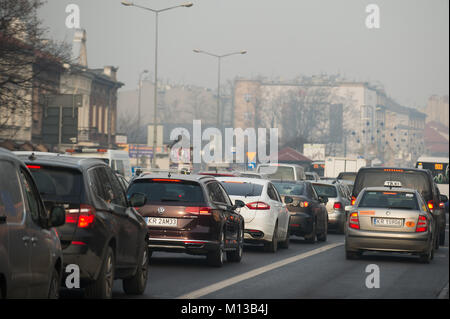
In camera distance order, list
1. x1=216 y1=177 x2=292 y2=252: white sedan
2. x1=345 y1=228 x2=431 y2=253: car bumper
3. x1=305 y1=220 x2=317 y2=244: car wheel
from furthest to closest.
→ x1=305 y1=220 x2=317 y2=244: car wheel, x1=216 y1=177 x2=292 y2=252: white sedan, x1=345 y1=228 x2=431 y2=253: car bumper

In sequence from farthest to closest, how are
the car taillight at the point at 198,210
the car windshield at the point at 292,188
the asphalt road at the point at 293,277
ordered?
the car windshield at the point at 292,188
the car taillight at the point at 198,210
the asphalt road at the point at 293,277

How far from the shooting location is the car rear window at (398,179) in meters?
25.3

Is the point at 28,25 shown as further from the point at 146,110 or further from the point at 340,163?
the point at 146,110

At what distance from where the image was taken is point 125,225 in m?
11.9

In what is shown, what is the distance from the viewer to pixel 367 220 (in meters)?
19.7

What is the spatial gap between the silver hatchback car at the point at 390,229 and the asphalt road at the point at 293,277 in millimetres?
323

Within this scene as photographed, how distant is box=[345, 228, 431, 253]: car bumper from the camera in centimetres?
1947

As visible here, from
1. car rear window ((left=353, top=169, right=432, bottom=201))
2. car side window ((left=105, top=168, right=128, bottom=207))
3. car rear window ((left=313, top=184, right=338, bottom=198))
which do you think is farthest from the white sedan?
car rear window ((left=313, top=184, right=338, bottom=198))

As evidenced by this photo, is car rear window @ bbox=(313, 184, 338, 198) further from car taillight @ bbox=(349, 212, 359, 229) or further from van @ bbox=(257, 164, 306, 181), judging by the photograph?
car taillight @ bbox=(349, 212, 359, 229)

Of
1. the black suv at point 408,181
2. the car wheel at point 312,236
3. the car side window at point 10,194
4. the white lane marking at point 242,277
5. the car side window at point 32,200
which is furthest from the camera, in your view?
the car wheel at point 312,236

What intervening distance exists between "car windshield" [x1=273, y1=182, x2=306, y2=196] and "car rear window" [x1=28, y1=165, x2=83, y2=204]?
15545mm

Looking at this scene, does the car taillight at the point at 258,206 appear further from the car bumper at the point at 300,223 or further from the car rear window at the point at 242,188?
the car bumper at the point at 300,223

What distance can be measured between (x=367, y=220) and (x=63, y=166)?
381 inches

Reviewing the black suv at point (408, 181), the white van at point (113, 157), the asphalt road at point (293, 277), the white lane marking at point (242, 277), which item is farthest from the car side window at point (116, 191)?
the white van at point (113, 157)
